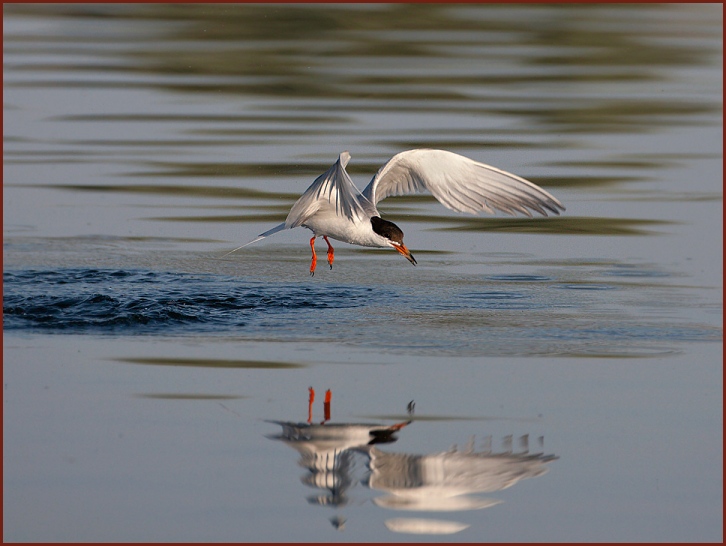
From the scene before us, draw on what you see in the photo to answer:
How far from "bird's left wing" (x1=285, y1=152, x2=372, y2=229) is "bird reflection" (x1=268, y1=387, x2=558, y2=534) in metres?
1.61

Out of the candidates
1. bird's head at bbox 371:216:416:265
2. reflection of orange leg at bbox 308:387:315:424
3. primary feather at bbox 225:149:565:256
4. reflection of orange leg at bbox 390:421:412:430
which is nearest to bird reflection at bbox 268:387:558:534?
reflection of orange leg at bbox 390:421:412:430

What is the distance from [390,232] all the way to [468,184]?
22.4 inches

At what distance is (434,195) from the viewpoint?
7992mm

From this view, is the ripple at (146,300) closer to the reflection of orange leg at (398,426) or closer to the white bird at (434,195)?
the white bird at (434,195)

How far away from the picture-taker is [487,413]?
600 cm

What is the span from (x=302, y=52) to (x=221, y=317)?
11763 mm

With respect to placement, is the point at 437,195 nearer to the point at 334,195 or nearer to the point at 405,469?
the point at 334,195

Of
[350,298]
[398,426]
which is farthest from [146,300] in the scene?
[398,426]

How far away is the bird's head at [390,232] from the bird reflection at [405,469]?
7.50ft

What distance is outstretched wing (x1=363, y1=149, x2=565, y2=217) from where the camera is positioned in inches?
304

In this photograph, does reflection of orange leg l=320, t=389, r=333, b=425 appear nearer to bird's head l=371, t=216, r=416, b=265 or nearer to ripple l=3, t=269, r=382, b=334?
ripple l=3, t=269, r=382, b=334

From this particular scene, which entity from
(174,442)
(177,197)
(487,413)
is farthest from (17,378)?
(177,197)

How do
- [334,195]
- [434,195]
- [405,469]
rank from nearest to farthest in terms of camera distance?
[405,469] → [334,195] → [434,195]

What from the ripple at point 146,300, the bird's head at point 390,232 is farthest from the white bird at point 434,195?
the ripple at point 146,300
